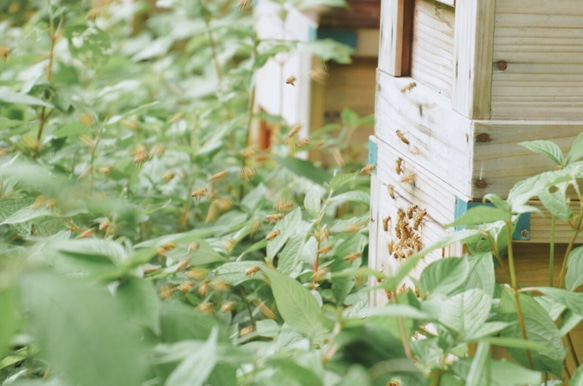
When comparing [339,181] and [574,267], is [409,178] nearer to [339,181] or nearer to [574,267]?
[339,181]

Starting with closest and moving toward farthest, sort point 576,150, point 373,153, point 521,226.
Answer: point 576,150 < point 521,226 < point 373,153

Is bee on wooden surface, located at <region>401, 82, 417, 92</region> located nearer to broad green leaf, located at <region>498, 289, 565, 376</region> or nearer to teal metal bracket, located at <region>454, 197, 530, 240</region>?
teal metal bracket, located at <region>454, 197, 530, 240</region>

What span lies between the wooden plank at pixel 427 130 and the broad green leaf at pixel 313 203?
0.19 meters

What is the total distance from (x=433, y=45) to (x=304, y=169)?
2.70ft

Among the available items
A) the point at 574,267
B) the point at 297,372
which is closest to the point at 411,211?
the point at 574,267

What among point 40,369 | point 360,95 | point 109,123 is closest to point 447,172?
point 40,369

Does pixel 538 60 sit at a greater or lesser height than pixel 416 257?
greater

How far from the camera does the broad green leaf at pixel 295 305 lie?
1105 mm

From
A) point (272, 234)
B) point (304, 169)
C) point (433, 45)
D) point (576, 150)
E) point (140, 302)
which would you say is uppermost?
point (433, 45)

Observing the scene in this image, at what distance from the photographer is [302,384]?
0.91 metres

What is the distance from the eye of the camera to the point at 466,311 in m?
1.09

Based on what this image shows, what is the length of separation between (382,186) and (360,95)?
1309mm

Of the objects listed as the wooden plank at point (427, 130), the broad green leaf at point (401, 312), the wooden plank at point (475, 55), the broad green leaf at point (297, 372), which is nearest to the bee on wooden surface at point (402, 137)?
the wooden plank at point (427, 130)

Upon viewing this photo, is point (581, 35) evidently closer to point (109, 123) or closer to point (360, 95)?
point (109, 123)
